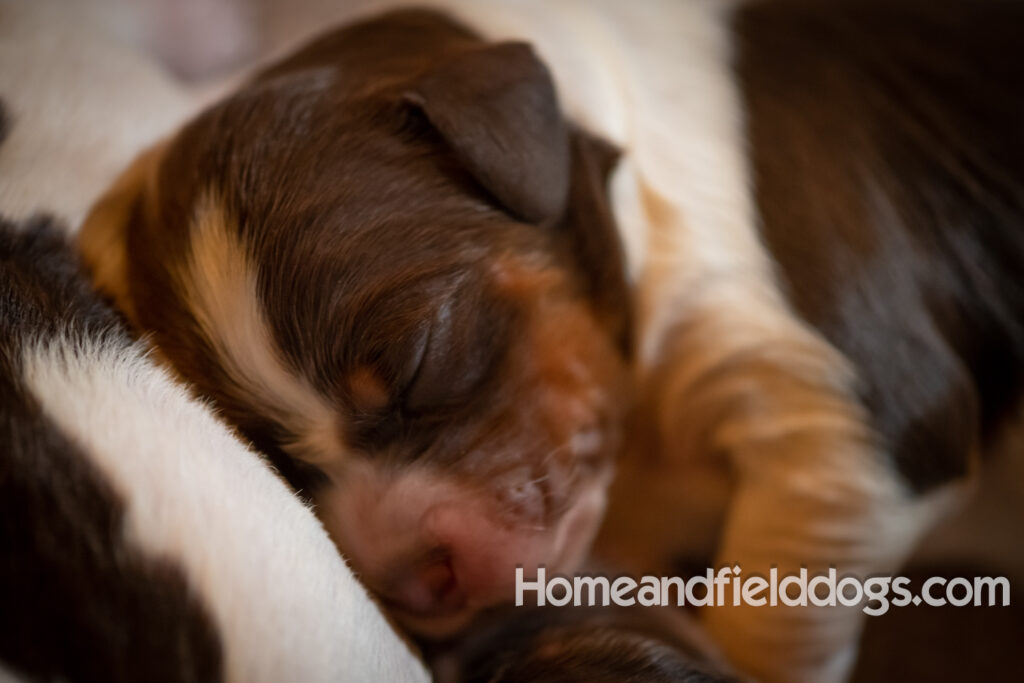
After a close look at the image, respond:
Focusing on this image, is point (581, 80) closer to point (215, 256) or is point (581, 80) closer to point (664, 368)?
point (664, 368)

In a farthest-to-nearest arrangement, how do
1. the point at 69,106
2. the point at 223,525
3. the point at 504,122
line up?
1. the point at 69,106
2. the point at 504,122
3. the point at 223,525

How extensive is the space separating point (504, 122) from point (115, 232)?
530 millimetres

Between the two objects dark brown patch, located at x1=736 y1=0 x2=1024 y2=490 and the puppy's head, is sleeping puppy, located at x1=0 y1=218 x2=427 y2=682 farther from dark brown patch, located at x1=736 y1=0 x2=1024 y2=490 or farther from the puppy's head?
dark brown patch, located at x1=736 y1=0 x2=1024 y2=490

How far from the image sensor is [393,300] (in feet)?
3.67

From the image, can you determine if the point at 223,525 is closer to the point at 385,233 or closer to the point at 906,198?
the point at 385,233

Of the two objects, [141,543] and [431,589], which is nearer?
[141,543]

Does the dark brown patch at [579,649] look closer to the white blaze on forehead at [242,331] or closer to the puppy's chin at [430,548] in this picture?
the puppy's chin at [430,548]

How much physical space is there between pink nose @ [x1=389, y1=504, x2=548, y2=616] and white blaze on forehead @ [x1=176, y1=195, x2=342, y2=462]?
170 mm

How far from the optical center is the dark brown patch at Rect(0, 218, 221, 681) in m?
0.67

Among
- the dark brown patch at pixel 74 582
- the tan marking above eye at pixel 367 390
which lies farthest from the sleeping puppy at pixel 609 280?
the dark brown patch at pixel 74 582

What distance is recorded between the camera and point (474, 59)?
A: 1.21 m

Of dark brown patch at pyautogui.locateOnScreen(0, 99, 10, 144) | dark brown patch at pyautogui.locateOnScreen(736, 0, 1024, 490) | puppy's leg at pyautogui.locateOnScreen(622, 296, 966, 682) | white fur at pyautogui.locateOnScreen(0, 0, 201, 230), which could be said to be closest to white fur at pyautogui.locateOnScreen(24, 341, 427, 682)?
white fur at pyautogui.locateOnScreen(0, 0, 201, 230)

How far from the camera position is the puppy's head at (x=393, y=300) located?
111cm

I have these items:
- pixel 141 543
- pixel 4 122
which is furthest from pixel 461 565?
pixel 4 122
